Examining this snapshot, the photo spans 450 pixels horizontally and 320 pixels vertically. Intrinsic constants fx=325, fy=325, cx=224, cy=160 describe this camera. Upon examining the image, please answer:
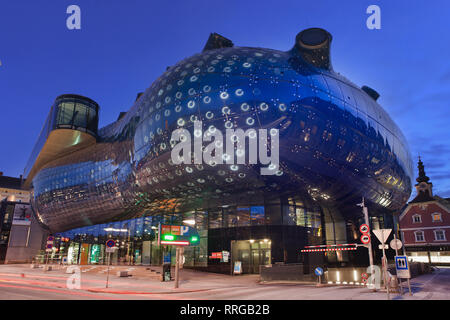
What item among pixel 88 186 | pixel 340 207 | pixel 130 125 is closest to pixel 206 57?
pixel 130 125

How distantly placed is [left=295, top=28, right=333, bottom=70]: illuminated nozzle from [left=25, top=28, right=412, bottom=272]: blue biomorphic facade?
91 millimetres

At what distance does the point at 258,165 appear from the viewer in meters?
28.4

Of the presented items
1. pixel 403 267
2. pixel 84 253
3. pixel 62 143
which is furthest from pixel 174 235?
pixel 62 143

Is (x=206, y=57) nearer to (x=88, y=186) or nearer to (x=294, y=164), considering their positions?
(x=294, y=164)

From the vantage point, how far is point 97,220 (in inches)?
2018

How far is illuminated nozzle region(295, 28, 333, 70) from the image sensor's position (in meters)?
29.5

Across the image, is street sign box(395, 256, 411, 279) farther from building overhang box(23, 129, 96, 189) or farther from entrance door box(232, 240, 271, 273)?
building overhang box(23, 129, 96, 189)

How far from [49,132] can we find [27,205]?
28448 millimetres

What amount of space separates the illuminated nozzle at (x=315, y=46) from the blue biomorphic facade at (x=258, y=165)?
3.6 inches

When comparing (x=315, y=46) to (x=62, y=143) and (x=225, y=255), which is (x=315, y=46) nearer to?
(x=225, y=255)

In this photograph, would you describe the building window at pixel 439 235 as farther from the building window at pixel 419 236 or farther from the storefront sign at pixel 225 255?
the storefront sign at pixel 225 255

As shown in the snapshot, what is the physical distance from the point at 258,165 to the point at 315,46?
12.1m

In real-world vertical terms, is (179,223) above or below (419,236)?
above

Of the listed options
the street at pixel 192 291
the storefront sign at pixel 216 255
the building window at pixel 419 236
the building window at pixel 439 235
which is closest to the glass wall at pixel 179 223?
the storefront sign at pixel 216 255
